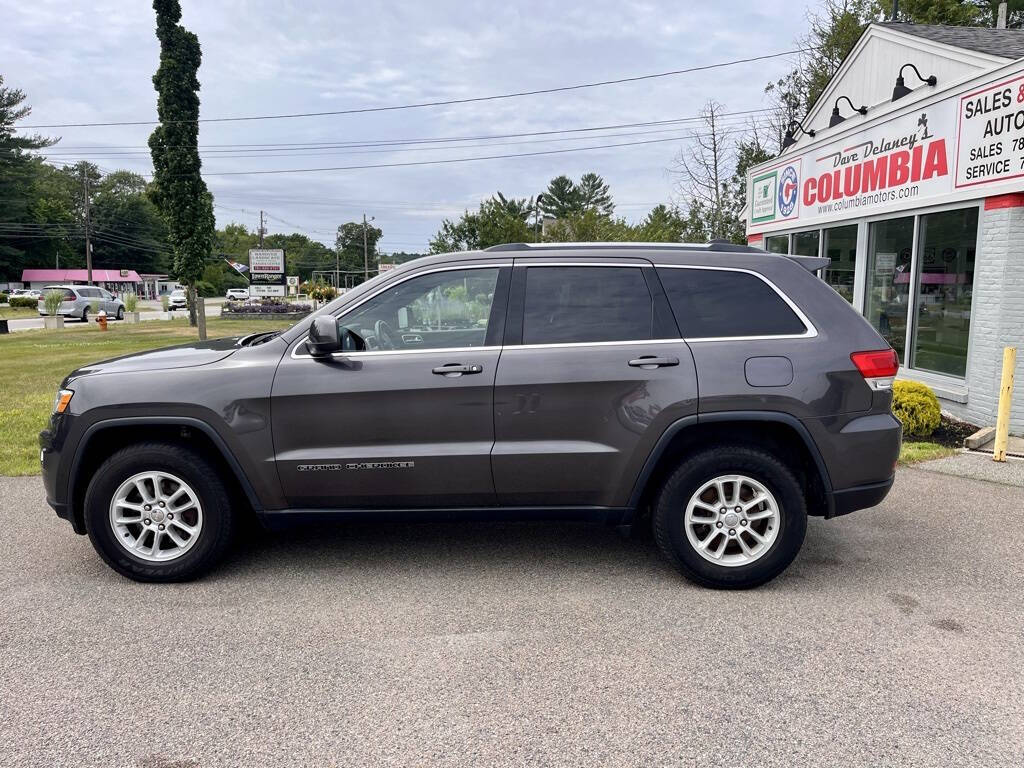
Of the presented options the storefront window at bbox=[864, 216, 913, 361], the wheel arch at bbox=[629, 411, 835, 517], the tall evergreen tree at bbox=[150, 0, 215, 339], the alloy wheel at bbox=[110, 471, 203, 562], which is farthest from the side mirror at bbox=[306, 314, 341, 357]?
the tall evergreen tree at bbox=[150, 0, 215, 339]

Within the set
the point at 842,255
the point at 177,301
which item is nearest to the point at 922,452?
the point at 842,255

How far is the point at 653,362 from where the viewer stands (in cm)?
390

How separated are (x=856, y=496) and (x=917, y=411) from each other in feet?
13.9

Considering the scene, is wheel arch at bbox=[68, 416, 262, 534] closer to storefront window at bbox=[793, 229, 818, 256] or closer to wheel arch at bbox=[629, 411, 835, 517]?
wheel arch at bbox=[629, 411, 835, 517]

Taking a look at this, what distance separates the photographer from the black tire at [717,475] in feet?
12.8

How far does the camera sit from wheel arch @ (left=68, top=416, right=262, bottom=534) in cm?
398

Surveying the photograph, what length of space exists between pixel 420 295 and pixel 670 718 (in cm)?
243

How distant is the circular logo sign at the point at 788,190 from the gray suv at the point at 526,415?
8.68m

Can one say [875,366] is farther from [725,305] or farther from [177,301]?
[177,301]

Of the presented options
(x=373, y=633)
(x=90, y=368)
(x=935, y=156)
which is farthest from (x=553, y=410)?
(x=935, y=156)

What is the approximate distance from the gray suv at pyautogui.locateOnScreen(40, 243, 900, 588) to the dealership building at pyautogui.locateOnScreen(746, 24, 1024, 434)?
15.4ft

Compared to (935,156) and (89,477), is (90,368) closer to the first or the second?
(89,477)

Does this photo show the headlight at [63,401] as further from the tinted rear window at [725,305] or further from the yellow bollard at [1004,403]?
the yellow bollard at [1004,403]

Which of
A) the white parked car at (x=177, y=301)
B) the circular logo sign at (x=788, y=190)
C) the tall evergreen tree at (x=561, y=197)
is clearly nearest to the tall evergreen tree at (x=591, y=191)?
the tall evergreen tree at (x=561, y=197)
